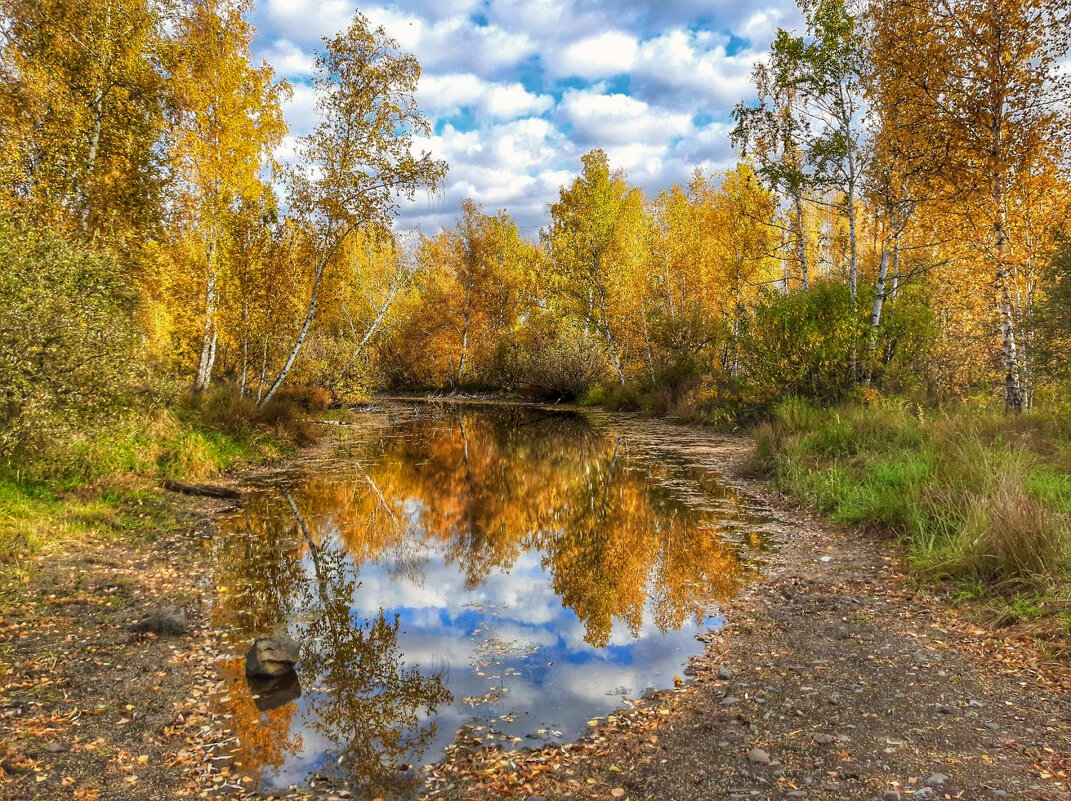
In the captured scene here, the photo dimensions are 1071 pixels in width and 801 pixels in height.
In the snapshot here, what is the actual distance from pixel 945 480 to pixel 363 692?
28.5 ft

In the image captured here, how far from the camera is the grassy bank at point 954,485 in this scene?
21.5ft

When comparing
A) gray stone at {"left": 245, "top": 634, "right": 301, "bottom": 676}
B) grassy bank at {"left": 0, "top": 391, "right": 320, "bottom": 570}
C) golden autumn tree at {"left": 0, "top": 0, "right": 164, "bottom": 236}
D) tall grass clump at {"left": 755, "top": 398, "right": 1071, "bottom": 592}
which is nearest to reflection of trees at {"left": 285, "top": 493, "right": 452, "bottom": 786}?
gray stone at {"left": 245, "top": 634, "right": 301, "bottom": 676}

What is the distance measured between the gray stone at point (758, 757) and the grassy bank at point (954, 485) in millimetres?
3461

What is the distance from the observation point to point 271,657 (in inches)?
229

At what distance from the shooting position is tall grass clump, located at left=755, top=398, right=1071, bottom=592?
22.3 feet

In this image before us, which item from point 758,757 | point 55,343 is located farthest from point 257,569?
point 758,757

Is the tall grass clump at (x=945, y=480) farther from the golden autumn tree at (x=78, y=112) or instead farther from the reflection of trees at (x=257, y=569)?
the golden autumn tree at (x=78, y=112)

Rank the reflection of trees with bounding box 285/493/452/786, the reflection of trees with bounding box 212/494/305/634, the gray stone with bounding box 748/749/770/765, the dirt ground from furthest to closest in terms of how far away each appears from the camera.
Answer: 1. the reflection of trees with bounding box 212/494/305/634
2. the reflection of trees with bounding box 285/493/452/786
3. the gray stone with bounding box 748/749/770/765
4. the dirt ground

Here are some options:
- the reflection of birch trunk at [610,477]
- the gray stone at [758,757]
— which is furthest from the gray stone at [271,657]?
the reflection of birch trunk at [610,477]

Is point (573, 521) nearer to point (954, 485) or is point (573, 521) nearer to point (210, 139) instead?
point (954, 485)

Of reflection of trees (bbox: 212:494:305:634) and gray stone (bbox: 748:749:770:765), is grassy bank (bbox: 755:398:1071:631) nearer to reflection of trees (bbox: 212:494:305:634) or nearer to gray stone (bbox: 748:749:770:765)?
gray stone (bbox: 748:749:770:765)

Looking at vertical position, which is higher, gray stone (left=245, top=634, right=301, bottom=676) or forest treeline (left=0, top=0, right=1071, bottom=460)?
forest treeline (left=0, top=0, right=1071, bottom=460)

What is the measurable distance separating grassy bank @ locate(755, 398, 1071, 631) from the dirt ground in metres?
0.72

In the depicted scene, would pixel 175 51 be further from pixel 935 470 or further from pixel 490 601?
pixel 935 470
